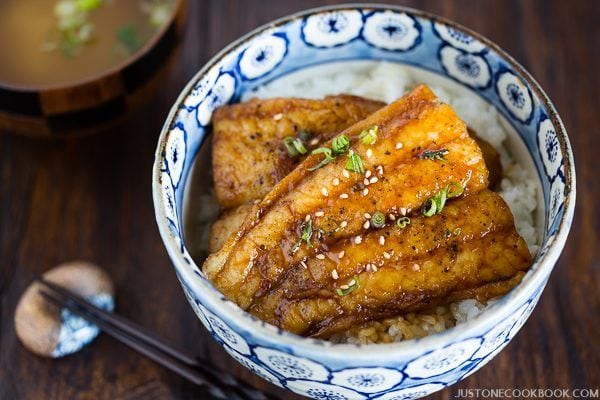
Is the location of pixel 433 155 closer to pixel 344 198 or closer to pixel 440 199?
pixel 440 199

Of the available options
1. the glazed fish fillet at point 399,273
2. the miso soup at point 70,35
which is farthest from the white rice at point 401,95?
the miso soup at point 70,35

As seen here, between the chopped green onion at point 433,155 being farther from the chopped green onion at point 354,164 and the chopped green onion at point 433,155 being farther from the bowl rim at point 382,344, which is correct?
the bowl rim at point 382,344

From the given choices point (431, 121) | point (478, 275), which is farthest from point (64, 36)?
point (478, 275)

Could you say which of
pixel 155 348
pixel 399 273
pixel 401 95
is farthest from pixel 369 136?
pixel 155 348

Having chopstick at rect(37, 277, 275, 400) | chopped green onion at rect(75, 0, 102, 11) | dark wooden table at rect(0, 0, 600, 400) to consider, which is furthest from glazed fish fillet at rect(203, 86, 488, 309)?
chopped green onion at rect(75, 0, 102, 11)

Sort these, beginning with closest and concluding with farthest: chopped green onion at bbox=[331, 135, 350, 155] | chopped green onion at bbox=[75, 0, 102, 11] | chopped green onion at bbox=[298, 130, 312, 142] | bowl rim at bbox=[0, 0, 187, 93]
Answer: chopped green onion at bbox=[331, 135, 350, 155] → chopped green onion at bbox=[298, 130, 312, 142] → bowl rim at bbox=[0, 0, 187, 93] → chopped green onion at bbox=[75, 0, 102, 11]

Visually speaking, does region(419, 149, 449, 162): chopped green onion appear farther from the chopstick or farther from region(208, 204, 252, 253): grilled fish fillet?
the chopstick
